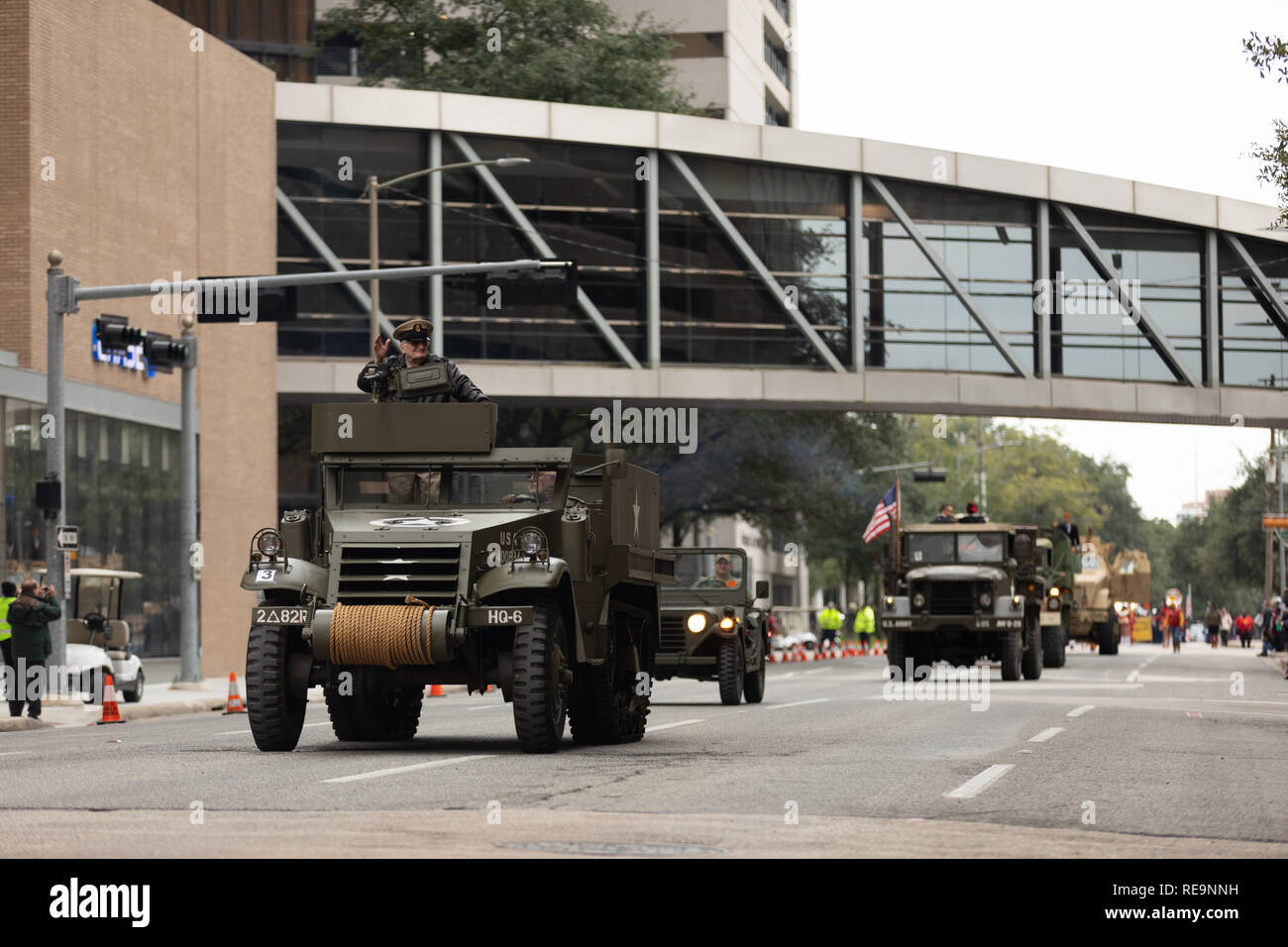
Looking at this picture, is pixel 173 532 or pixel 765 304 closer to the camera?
pixel 173 532

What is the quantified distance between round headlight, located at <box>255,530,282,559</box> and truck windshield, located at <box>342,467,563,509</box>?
968 mm

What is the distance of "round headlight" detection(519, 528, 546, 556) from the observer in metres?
15.1

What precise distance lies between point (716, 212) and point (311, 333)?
10490 mm

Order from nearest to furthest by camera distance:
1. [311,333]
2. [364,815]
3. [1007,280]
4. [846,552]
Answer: [364,815] → [311,333] → [1007,280] → [846,552]

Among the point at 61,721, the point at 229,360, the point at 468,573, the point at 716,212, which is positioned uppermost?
the point at 716,212

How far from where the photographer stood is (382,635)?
14945 millimetres

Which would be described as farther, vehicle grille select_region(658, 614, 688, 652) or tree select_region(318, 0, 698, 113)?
tree select_region(318, 0, 698, 113)

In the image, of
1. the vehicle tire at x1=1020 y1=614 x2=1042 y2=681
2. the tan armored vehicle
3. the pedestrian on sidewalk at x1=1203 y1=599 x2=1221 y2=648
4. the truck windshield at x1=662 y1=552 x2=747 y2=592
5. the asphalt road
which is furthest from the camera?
the pedestrian on sidewalk at x1=1203 y1=599 x2=1221 y2=648

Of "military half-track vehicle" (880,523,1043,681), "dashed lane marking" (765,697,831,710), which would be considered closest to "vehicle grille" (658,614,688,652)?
"dashed lane marking" (765,697,831,710)

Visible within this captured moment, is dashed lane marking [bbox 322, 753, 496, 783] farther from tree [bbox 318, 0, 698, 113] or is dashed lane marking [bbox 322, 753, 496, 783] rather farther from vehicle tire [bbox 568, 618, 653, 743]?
tree [bbox 318, 0, 698, 113]

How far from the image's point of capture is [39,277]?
118 feet

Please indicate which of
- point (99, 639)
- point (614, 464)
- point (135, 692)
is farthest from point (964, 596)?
point (614, 464)

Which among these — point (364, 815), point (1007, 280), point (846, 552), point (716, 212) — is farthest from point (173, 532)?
point (846, 552)

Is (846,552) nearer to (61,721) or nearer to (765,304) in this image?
(765,304)
